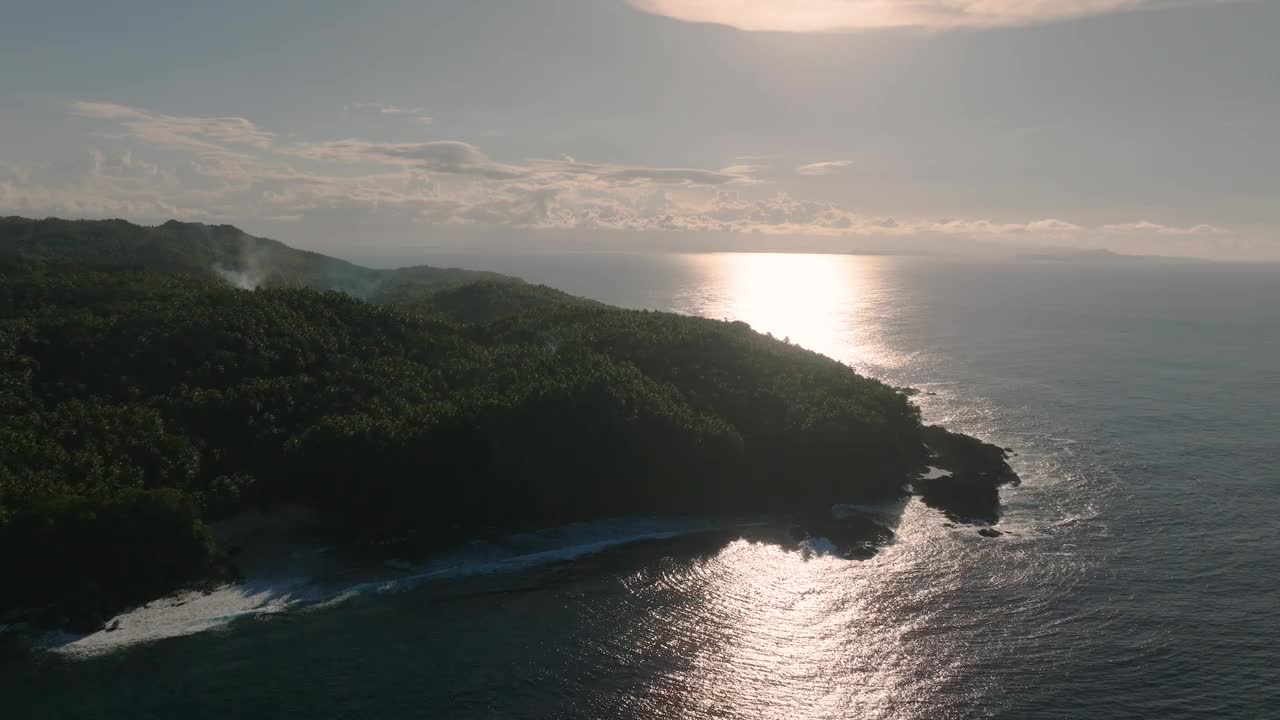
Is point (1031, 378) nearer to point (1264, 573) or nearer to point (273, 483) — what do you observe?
point (1264, 573)

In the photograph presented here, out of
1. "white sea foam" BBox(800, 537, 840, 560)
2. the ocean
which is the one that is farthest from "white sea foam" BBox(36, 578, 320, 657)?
"white sea foam" BBox(800, 537, 840, 560)

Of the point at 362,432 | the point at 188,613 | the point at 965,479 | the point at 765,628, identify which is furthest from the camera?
the point at 965,479

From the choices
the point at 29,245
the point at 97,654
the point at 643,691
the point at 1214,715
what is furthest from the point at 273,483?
the point at 29,245

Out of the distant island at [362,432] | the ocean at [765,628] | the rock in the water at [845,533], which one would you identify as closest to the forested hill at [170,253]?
the distant island at [362,432]

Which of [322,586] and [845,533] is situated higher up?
[845,533]

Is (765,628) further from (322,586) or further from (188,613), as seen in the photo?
(188,613)

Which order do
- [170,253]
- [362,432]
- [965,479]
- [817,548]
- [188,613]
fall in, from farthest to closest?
[170,253] → [965,479] → [362,432] → [817,548] → [188,613]

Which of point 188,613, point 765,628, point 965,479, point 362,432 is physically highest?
point 362,432

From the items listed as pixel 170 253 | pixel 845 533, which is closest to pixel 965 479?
pixel 845 533
